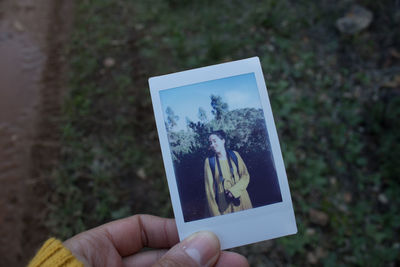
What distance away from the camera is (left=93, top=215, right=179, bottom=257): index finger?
157cm

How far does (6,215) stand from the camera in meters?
2.46

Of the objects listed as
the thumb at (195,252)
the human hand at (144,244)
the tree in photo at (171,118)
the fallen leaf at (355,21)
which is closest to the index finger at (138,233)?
the human hand at (144,244)

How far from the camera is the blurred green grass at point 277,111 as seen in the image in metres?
2.24

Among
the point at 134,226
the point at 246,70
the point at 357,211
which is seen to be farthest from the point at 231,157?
the point at 357,211

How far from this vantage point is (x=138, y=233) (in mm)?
1633

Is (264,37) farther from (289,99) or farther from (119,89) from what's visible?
(119,89)

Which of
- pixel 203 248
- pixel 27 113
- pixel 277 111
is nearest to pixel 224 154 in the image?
pixel 203 248

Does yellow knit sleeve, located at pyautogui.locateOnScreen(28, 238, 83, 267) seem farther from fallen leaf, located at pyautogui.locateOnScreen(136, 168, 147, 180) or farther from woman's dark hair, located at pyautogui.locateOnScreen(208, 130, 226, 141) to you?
fallen leaf, located at pyautogui.locateOnScreen(136, 168, 147, 180)

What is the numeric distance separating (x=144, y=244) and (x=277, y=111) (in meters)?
1.57

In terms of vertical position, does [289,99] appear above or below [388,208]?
above

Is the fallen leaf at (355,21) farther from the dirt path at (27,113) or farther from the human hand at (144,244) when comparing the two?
the dirt path at (27,113)

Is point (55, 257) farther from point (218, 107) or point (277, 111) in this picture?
point (277, 111)

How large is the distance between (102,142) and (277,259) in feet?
5.47

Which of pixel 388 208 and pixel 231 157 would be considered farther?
pixel 388 208
